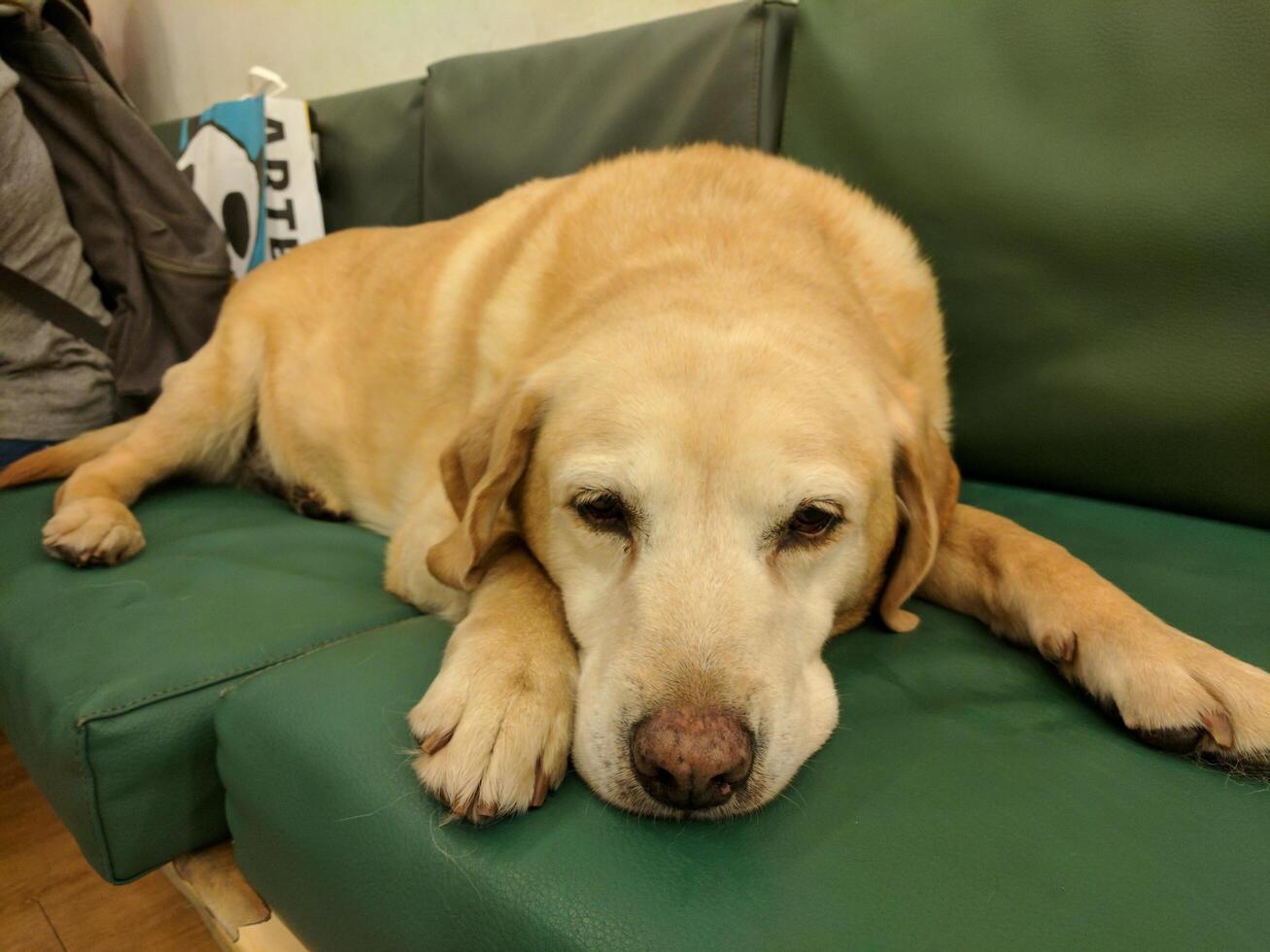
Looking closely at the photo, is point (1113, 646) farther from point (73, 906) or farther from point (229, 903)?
point (73, 906)

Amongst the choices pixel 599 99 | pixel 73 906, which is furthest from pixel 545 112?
pixel 73 906

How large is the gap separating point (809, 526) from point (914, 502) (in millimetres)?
239

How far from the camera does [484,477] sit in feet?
3.96

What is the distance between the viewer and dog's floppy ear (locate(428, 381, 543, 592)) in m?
1.20

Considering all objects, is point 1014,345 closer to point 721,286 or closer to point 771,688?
point 721,286

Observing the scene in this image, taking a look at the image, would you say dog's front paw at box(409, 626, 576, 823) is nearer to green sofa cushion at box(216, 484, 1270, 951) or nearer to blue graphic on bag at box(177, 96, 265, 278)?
green sofa cushion at box(216, 484, 1270, 951)

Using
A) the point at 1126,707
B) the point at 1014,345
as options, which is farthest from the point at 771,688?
the point at 1014,345

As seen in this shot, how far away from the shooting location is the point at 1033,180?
1702 mm

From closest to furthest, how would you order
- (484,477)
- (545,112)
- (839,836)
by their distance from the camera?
(839,836) < (484,477) < (545,112)

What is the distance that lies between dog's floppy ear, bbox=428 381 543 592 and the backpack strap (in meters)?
2.28

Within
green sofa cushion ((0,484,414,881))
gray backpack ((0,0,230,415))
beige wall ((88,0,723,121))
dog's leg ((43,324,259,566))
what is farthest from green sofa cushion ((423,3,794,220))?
green sofa cushion ((0,484,414,881))

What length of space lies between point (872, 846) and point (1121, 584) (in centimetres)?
83

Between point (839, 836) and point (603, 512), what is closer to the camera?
point (839, 836)

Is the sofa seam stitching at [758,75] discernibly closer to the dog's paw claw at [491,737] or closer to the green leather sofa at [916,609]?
the green leather sofa at [916,609]
